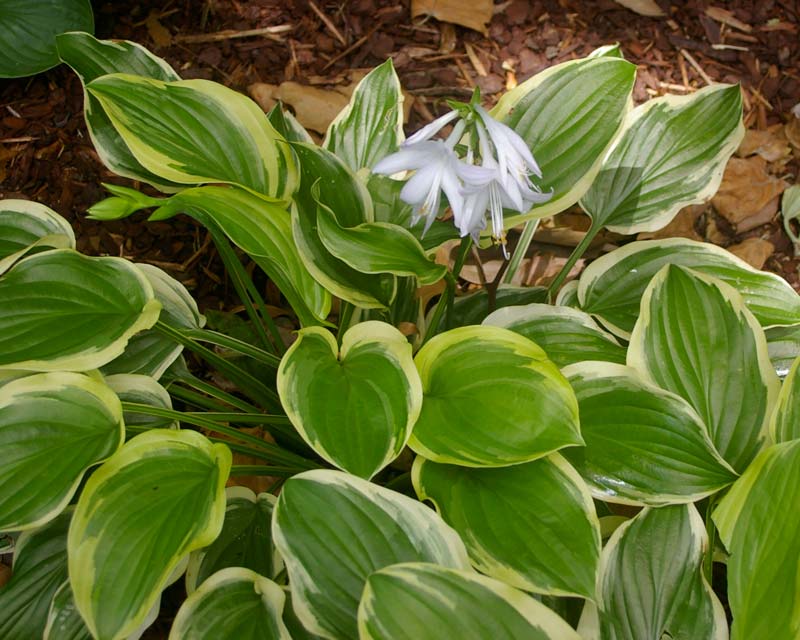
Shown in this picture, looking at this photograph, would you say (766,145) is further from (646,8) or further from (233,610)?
(233,610)

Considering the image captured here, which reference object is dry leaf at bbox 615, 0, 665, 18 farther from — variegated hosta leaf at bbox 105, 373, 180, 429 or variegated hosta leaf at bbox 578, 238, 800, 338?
variegated hosta leaf at bbox 105, 373, 180, 429

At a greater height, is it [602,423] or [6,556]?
[602,423]

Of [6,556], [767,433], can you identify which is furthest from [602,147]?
[6,556]

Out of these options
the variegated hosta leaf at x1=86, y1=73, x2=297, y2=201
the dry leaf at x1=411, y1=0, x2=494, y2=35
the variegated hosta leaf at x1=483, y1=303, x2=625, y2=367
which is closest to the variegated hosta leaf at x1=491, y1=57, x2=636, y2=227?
the variegated hosta leaf at x1=483, y1=303, x2=625, y2=367

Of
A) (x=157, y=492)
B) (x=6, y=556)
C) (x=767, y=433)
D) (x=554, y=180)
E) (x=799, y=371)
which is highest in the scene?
(x=554, y=180)

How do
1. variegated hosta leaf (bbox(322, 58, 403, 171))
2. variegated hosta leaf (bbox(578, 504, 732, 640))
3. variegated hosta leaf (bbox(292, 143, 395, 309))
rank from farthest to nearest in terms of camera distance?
variegated hosta leaf (bbox(322, 58, 403, 171)) < variegated hosta leaf (bbox(292, 143, 395, 309)) < variegated hosta leaf (bbox(578, 504, 732, 640))

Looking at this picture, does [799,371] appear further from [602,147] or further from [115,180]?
[115,180]

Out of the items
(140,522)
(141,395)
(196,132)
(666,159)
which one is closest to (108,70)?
(196,132)
